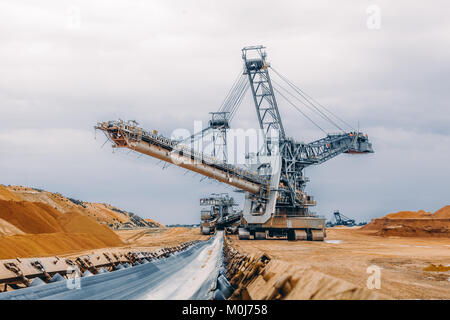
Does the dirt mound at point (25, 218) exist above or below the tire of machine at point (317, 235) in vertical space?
above

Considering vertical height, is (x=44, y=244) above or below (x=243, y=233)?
above

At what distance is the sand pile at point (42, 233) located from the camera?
32.0m

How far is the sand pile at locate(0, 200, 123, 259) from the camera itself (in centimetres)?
3200

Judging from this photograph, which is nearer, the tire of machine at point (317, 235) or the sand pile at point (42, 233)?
the sand pile at point (42, 233)

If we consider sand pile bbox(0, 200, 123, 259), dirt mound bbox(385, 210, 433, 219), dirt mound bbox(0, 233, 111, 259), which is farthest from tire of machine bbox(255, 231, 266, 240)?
dirt mound bbox(385, 210, 433, 219)

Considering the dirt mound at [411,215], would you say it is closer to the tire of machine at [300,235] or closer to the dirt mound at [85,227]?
the tire of machine at [300,235]

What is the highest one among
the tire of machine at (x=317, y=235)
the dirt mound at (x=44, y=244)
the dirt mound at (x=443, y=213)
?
the dirt mound at (x=443, y=213)

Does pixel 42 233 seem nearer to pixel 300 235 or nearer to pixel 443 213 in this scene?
pixel 300 235

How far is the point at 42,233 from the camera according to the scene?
45406mm

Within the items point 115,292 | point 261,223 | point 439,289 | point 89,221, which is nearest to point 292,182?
point 261,223

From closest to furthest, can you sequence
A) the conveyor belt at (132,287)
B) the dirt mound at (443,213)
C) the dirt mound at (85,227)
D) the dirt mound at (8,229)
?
the conveyor belt at (132,287), the dirt mound at (8,229), the dirt mound at (85,227), the dirt mound at (443,213)

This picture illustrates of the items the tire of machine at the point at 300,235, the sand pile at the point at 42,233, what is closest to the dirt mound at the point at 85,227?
the sand pile at the point at 42,233

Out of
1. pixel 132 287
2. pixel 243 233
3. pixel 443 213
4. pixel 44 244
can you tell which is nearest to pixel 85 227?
pixel 44 244
